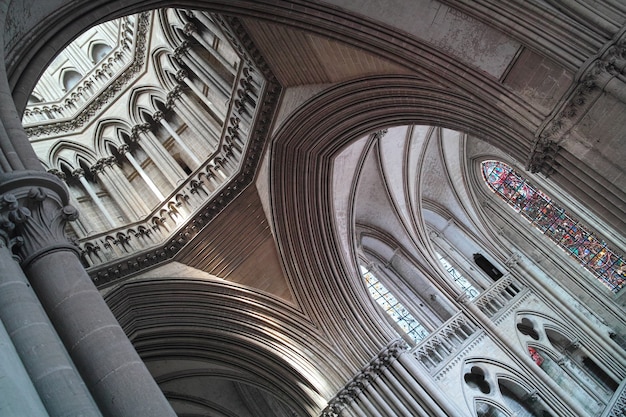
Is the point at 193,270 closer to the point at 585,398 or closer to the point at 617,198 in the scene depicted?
the point at 617,198

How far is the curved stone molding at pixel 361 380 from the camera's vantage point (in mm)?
9703

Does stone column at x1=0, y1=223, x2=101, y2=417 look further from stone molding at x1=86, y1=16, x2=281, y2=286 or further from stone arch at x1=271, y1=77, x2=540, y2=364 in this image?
stone molding at x1=86, y1=16, x2=281, y2=286

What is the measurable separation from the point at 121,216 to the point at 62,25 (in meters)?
6.78

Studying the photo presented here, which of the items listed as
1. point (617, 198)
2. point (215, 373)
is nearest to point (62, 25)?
point (617, 198)

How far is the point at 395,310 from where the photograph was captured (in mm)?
13688

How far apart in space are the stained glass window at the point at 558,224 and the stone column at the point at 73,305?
42.5 feet

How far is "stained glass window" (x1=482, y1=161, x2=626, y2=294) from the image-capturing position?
13539 millimetres

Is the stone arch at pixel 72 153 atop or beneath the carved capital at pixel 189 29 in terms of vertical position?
atop

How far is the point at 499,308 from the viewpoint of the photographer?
13.3 meters

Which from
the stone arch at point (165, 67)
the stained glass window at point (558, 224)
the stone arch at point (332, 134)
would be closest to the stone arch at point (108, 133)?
the stone arch at point (165, 67)

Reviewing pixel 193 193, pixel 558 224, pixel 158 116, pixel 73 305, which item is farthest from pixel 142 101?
pixel 558 224

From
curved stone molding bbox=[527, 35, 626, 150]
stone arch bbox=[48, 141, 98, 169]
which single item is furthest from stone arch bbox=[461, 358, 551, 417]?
stone arch bbox=[48, 141, 98, 169]

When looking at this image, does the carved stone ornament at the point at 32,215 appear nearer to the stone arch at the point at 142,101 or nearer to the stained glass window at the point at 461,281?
the stone arch at the point at 142,101

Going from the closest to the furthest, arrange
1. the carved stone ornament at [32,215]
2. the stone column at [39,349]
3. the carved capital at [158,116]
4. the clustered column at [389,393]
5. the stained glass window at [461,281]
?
1. the stone column at [39,349]
2. the carved stone ornament at [32,215]
3. the clustered column at [389,393]
4. the carved capital at [158,116]
5. the stained glass window at [461,281]
